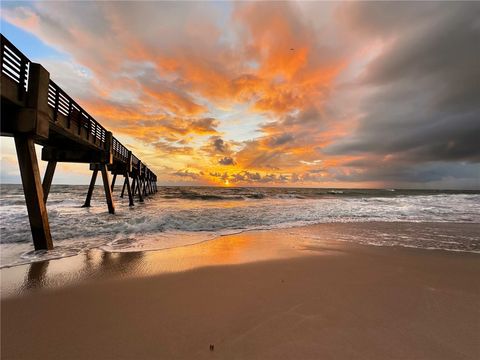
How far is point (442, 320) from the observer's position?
268 centimetres

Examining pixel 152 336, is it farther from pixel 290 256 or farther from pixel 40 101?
pixel 40 101

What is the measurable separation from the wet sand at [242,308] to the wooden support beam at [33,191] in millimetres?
1364

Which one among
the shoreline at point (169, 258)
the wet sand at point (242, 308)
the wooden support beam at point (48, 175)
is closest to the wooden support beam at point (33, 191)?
the shoreline at point (169, 258)

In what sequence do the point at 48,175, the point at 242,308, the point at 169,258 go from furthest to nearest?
1. the point at 48,175
2. the point at 169,258
3. the point at 242,308

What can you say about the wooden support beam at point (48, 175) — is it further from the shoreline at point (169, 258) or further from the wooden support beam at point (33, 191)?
the shoreline at point (169, 258)

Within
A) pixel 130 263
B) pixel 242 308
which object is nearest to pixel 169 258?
pixel 130 263

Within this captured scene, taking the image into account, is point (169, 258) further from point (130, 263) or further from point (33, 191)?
point (33, 191)

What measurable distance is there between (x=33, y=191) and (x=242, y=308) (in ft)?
19.6

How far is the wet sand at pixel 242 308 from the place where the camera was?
→ 7.13ft

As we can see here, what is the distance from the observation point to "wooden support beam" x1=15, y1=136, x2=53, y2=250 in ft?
18.4

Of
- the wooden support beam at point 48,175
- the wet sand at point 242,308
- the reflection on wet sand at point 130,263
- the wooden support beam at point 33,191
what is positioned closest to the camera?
the wet sand at point 242,308

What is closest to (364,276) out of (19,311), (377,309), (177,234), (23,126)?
(377,309)

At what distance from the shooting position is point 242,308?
289cm

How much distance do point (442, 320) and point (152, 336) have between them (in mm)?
3235
